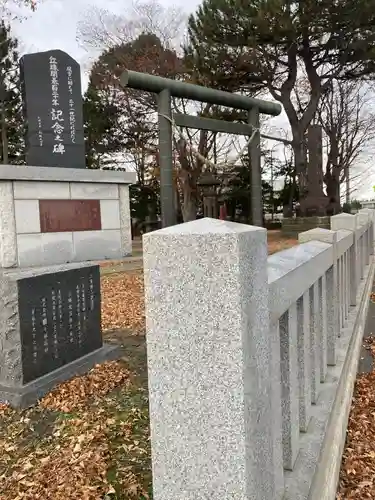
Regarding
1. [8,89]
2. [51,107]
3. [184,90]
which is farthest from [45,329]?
[8,89]

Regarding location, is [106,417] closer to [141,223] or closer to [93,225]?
[93,225]

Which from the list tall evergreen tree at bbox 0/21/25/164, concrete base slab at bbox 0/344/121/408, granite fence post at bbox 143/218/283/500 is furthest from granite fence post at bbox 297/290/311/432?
tall evergreen tree at bbox 0/21/25/164

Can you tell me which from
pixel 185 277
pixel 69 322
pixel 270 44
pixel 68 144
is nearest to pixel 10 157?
pixel 270 44

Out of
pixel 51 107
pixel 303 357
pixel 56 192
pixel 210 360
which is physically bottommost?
pixel 303 357

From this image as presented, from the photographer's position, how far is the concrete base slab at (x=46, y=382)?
3.27 metres

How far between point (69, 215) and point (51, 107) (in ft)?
7.26

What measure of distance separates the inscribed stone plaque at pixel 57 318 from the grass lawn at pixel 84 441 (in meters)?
0.26

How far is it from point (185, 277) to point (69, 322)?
9.33 feet

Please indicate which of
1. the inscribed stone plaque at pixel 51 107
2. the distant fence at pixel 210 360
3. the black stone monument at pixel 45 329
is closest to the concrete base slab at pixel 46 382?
the black stone monument at pixel 45 329

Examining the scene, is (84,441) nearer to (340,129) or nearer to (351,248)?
(351,248)

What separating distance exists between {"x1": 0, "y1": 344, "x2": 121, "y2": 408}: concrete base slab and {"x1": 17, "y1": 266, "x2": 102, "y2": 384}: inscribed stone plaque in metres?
0.05

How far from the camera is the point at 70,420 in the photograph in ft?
9.84

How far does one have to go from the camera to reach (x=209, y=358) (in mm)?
1265

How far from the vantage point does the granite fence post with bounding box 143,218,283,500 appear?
1.22 m
